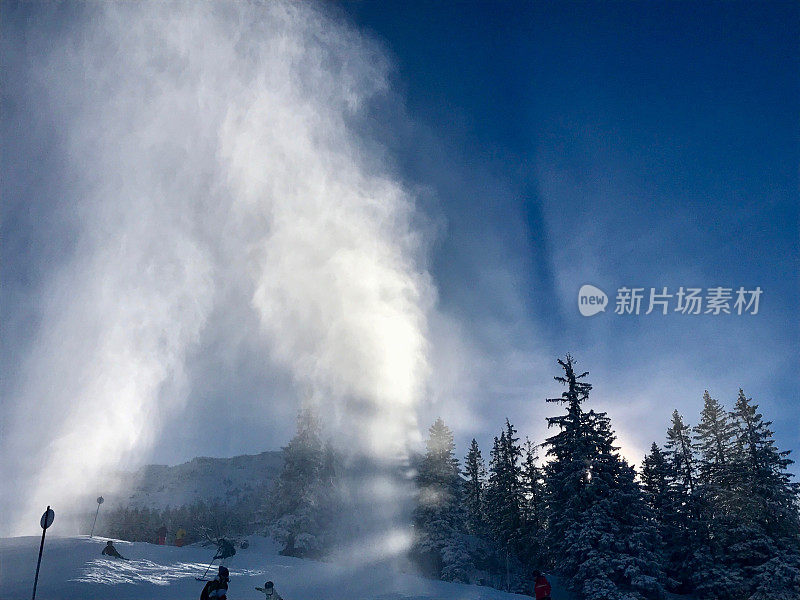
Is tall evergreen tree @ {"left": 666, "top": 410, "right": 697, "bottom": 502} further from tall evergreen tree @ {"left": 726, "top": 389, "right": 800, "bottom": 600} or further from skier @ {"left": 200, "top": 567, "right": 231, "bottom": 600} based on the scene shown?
skier @ {"left": 200, "top": 567, "right": 231, "bottom": 600}

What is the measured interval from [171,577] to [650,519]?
2388 centimetres

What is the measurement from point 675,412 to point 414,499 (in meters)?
22.4

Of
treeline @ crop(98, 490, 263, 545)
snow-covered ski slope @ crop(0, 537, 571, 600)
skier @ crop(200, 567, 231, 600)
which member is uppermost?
skier @ crop(200, 567, 231, 600)

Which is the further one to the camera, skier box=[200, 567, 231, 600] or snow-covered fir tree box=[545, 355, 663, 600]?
snow-covered fir tree box=[545, 355, 663, 600]

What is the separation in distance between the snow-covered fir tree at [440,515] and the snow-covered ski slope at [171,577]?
368 inches

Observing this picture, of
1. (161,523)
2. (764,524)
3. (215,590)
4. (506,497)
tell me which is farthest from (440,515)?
(161,523)

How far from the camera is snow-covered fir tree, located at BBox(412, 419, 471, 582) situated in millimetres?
32750

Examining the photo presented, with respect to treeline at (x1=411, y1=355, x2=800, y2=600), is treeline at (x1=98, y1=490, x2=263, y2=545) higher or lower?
lower

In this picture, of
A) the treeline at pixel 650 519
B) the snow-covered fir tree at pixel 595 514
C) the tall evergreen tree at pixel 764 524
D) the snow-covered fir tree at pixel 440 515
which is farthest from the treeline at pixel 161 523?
the tall evergreen tree at pixel 764 524

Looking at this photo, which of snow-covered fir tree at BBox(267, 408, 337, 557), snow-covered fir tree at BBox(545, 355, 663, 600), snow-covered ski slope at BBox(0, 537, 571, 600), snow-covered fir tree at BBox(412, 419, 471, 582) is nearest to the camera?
snow-covered ski slope at BBox(0, 537, 571, 600)

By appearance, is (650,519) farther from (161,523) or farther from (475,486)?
(161,523)

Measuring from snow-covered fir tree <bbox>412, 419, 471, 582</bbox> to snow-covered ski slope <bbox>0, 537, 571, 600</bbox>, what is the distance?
9337 millimetres

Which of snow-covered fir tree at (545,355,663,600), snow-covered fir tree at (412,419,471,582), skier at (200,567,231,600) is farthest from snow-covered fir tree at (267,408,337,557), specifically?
skier at (200,567,231,600)

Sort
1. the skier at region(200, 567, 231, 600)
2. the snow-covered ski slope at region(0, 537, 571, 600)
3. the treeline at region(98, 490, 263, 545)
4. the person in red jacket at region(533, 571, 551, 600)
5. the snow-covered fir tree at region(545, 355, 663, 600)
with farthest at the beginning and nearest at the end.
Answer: the treeline at region(98, 490, 263, 545), the snow-covered fir tree at region(545, 355, 663, 600), the snow-covered ski slope at region(0, 537, 571, 600), the person in red jacket at region(533, 571, 551, 600), the skier at region(200, 567, 231, 600)
